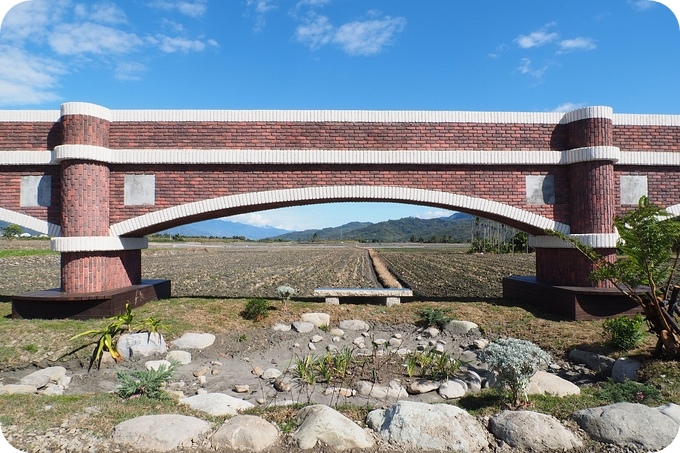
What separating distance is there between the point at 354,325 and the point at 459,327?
2.56 m

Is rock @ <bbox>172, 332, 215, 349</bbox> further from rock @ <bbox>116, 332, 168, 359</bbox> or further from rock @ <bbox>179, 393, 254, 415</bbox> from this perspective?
rock @ <bbox>179, 393, 254, 415</bbox>

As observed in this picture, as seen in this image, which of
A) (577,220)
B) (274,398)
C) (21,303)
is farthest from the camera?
(577,220)

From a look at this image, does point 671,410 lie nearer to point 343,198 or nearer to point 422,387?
point 422,387

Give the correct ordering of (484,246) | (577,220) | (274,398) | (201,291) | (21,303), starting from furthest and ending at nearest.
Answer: (484,246) → (201,291) → (577,220) → (21,303) → (274,398)

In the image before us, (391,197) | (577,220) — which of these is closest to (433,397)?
(391,197)

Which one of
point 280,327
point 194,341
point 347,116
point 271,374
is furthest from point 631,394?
point 347,116

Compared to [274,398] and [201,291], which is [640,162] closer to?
[274,398]

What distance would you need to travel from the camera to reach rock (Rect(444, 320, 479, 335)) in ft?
31.9

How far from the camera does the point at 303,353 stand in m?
8.63

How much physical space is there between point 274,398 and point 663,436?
16.6ft

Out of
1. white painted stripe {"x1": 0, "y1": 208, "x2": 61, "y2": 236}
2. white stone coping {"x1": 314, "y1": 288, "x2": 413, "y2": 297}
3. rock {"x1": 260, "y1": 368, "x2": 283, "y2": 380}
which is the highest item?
white painted stripe {"x1": 0, "y1": 208, "x2": 61, "y2": 236}

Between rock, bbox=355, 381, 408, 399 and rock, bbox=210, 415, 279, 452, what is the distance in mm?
2136

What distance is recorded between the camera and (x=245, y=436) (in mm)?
4434

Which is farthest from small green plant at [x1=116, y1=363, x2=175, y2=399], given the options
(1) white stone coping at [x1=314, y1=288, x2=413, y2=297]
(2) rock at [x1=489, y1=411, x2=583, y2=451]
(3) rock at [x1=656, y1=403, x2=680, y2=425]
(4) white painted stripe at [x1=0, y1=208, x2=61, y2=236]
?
(3) rock at [x1=656, y1=403, x2=680, y2=425]
